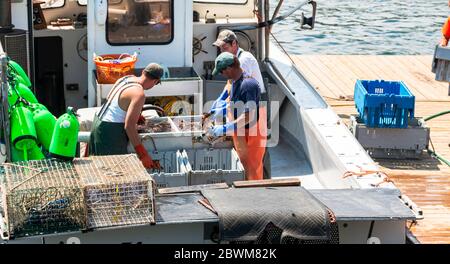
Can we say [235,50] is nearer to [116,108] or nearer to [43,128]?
[116,108]

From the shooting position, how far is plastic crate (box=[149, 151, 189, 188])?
675cm

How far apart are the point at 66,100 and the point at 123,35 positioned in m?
0.99

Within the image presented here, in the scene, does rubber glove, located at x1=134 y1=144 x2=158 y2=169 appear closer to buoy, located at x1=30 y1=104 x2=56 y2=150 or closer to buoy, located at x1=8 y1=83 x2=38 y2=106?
buoy, located at x1=30 y1=104 x2=56 y2=150

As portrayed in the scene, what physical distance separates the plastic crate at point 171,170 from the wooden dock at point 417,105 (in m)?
1.86

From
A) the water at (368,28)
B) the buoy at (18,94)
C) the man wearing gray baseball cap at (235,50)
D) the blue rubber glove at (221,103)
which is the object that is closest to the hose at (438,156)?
the man wearing gray baseball cap at (235,50)

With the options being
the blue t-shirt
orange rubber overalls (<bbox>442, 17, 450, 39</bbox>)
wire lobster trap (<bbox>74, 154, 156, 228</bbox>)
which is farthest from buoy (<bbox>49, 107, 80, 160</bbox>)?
orange rubber overalls (<bbox>442, 17, 450, 39</bbox>)

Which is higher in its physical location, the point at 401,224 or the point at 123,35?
the point at 123,35

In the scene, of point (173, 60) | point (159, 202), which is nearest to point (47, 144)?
point (159, 202)

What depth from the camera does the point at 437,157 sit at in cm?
998

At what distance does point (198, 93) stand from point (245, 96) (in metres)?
1.06

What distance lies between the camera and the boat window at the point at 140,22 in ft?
27.5

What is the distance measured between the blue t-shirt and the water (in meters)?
12.9

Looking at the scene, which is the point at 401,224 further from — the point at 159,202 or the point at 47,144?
the point at 47,144

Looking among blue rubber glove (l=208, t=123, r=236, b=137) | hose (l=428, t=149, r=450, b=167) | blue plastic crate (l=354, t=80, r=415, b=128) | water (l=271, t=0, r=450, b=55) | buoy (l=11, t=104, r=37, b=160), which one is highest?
buoy (l=11, t=104, r=37, b=160)
